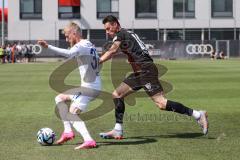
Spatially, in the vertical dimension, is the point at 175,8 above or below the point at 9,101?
above

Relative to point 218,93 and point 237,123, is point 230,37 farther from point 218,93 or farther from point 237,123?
point 237,123

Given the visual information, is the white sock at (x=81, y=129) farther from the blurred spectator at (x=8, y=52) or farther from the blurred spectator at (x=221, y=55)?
the blurred spectator at (x=221, y=55)

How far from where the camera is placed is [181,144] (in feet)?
32.7

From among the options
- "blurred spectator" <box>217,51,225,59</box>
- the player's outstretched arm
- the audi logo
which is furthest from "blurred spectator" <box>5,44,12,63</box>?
the player's outstretched arm

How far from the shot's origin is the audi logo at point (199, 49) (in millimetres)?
66312

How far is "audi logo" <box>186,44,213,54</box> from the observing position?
6631cm

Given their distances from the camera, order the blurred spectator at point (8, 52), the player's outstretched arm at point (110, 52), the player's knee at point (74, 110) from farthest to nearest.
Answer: the blurred spectator at point (8, 52), the player's outstretched arm at point (110, 52), the player's knee at point (74, 110)

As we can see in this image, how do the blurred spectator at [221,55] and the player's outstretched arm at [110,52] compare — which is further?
the blurred spectator at [221,55]

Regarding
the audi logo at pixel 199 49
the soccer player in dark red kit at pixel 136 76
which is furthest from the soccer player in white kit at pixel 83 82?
the audi logo at pixel 199 49

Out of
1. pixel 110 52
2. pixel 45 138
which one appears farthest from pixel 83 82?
pixel 45 138

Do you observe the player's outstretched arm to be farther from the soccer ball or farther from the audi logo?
the audi logo

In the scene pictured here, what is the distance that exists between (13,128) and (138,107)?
4989 mm

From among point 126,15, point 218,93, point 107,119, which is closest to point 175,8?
point 126,15

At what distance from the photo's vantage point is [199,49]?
218 feet
